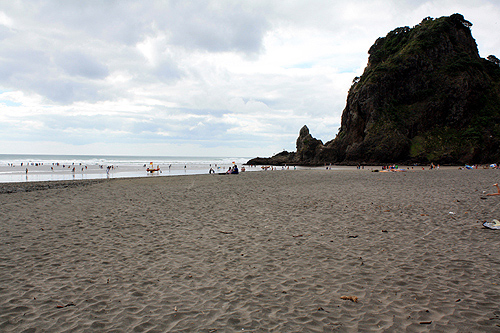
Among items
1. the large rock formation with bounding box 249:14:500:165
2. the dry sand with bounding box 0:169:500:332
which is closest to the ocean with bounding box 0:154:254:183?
the large rock formation with bounding box 249:14:500:165

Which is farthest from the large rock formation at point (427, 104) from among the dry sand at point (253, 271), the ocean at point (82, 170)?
the dry sand at point (253, 271)

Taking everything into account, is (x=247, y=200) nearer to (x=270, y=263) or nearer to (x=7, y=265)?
(x=270, y=263)

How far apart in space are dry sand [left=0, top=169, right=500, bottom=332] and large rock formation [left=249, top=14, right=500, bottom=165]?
56312 millimetres

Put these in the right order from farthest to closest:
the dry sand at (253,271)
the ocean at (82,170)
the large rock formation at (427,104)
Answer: the large rock formation at (427,104) < the ocean at (82,170) < the dry sand at (253,271)

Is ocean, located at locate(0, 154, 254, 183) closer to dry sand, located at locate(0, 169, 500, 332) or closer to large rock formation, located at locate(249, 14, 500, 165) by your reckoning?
large rock formation, located at locate(249, 14, 500, 165)

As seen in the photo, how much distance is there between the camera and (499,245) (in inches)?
277

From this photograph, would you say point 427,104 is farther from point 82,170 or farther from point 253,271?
point 82,170

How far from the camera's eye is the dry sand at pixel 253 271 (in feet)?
13.3

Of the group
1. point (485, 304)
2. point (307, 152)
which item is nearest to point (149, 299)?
point (485, 304)

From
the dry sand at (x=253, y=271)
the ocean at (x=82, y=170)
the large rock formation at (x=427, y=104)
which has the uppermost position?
the large rock formation at (x=427, y=104)

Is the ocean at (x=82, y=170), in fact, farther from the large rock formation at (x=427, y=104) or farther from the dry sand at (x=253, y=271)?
the dry sand at (x=253, y=271)

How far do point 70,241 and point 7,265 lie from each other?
179 centimetres

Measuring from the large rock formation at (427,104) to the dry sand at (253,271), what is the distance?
185 ft

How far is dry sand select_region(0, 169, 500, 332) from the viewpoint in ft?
13.3
